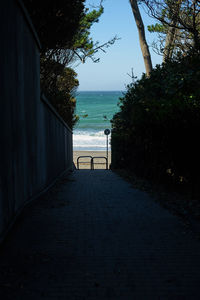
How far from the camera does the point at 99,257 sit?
329 centimetres

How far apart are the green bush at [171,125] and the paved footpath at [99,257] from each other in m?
1.72

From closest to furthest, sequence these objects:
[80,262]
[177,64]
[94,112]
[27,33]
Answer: [80,262]
[27,33]
[177,64]
[94,112]

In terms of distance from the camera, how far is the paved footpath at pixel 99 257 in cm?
261

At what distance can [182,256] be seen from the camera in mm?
3314

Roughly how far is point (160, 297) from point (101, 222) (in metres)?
2.12

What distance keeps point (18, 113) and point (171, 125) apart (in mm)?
3403

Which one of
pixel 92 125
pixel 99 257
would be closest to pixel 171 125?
pixel 99 257

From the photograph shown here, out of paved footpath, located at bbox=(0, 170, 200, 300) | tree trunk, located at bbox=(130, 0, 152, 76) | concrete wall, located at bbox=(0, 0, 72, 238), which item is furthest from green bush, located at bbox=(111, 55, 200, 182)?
tree trunk, located at bbox=(130, 0, 152, 76)

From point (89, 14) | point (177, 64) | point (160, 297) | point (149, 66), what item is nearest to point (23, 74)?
point (160, 297)

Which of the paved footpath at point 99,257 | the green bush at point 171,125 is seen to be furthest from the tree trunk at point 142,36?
the paved footpath at point 99,257

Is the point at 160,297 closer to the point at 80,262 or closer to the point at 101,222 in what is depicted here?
the point at 80,262

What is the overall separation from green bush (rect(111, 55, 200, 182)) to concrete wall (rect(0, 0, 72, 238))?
2.59 m

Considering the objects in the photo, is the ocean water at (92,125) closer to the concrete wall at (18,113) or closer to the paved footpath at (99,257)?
the concrete wall at (18,113)

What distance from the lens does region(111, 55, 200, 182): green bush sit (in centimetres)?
640
